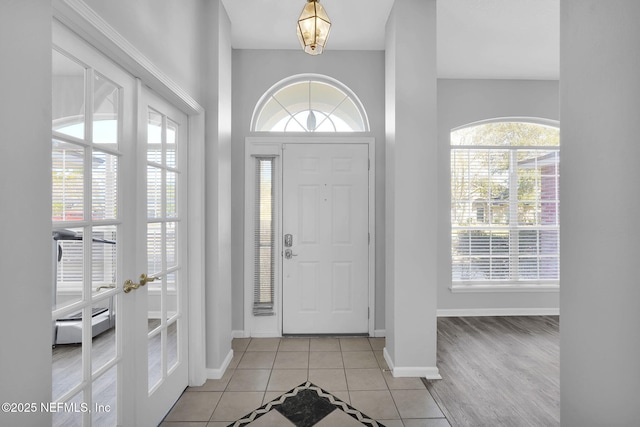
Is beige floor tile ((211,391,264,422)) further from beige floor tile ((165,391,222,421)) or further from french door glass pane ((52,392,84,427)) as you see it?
french door glass pane ((52,392,84,427))

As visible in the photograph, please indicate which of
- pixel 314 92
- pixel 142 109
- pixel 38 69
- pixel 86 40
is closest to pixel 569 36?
pixel 38 69

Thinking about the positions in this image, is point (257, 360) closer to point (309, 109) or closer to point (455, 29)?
point (309, 109)

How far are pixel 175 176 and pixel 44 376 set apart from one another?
54.4 inches

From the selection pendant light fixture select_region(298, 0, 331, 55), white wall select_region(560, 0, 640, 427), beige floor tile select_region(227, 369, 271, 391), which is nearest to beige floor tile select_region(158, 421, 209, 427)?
beige floor tile select_region(227, 369, 271, 391)

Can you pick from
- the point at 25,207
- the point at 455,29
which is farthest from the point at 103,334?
the point at 455,29

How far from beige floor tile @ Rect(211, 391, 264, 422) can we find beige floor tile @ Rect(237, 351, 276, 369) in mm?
397

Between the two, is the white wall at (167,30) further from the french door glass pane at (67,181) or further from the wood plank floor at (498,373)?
the wood plank floor at (498,373)

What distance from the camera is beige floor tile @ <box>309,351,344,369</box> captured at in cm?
266

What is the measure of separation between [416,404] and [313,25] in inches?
97.9

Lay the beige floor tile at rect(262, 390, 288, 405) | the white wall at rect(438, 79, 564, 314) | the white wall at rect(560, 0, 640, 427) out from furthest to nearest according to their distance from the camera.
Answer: the white wall at rect(438, 79, 564, 314) → the beige floor tile at rect(262, 390, 288, 405) → the white wall at rect(560, 0, 640, 427)

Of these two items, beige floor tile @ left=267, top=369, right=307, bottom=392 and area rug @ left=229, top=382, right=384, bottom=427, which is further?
beige floor tile @ left=267, top=369, right=307, bottom=392

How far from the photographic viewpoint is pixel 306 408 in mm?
2074

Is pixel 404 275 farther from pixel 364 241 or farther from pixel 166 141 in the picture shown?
pixel 166 141

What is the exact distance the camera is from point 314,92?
340cm
